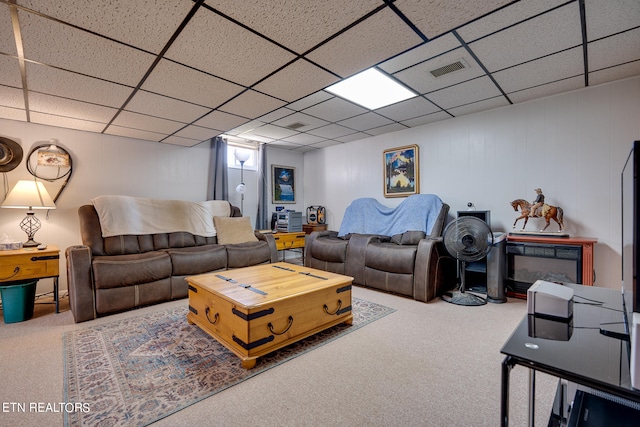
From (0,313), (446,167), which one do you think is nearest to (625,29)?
(446,167)

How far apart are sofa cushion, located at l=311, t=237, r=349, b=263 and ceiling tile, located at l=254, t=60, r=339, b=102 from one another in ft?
6.81

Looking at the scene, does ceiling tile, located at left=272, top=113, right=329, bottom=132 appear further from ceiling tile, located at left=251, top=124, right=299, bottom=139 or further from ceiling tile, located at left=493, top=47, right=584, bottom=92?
ceiling tile, located at left=493, top=47, right=584, bottom=92

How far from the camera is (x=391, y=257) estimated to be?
3.48 m

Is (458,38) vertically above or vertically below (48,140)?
above

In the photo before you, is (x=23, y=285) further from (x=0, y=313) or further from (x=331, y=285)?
(x=331, y=285)

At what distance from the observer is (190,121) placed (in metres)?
3.45

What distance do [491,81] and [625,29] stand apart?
94 cm

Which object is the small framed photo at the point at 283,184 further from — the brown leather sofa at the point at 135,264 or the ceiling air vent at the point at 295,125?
the brown leather sofa at the point at 135,264

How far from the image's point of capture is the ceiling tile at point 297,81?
2286 millimetres

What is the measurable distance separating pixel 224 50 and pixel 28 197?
281 cm

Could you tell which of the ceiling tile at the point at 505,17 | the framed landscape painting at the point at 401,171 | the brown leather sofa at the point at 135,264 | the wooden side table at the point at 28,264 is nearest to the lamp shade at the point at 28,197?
the brown leather sofa at the point at 135,264

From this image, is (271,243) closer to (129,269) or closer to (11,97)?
(129,269)

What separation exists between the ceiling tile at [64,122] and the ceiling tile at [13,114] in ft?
0.22

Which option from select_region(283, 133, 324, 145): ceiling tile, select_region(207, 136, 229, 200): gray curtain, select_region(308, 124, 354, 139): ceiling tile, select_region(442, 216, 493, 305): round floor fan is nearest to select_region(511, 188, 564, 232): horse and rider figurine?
select_region(442, 216, 493, 305): round floor fan
